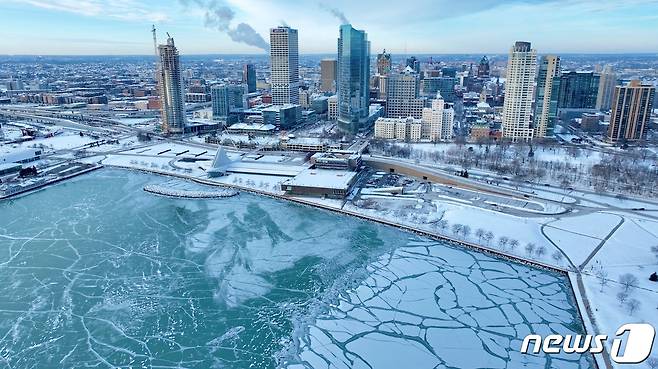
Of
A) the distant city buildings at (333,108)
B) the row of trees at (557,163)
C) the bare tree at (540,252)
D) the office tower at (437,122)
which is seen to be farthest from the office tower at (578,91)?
the bare tree at (540,252)

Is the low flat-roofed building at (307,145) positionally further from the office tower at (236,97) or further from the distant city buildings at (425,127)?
the office tower at (236,97)

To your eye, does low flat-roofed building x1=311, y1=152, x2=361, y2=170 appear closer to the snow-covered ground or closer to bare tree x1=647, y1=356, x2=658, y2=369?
the snow-covered ground

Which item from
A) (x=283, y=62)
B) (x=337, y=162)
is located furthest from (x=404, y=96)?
(x=337, y=162)

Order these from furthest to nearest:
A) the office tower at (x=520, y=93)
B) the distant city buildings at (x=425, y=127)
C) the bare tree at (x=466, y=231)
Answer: the distant city buildings at (x=425, y=127) < the office tower at (x=520, y=93) < the bare tree at (x=466, y=231)

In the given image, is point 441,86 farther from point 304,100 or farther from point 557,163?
point 557,163

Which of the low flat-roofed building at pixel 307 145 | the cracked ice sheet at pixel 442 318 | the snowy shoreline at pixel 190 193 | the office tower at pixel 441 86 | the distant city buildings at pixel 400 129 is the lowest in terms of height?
the cracked ice sheet at pixel 442 318

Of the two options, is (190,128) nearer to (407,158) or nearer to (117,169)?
(117,169)

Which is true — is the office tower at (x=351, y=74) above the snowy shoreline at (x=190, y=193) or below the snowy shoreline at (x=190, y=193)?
above

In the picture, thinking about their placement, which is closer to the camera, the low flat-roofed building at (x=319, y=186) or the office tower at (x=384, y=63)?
the low flat-roofed building at (x=319, y=186)
